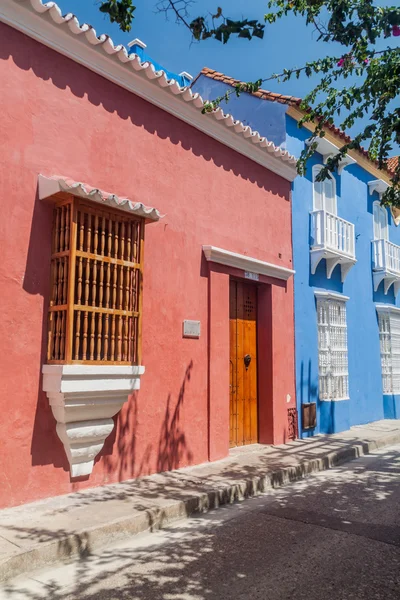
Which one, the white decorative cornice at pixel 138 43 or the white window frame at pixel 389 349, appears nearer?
the white decorative cornice at pixel 138 43

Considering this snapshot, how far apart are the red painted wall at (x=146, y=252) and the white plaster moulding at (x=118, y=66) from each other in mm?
104

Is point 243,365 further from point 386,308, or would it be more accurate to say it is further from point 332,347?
point 386,308

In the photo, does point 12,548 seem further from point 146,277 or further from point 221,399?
point 221,399

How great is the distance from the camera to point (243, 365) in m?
7.70

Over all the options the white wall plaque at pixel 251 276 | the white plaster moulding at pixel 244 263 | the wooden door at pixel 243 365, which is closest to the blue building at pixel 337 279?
the white plaster moulding at pixel 244 263

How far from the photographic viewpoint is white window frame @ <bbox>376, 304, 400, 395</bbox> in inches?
465

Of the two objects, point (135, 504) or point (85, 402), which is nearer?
point (135, 504)

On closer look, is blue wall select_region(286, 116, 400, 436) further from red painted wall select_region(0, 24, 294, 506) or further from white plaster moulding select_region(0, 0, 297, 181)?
white plaster moulding select_region(0, 0, 297, 181)

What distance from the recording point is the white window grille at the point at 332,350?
370 inches

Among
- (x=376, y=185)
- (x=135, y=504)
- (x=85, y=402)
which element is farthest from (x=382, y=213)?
(x=135, y=504)

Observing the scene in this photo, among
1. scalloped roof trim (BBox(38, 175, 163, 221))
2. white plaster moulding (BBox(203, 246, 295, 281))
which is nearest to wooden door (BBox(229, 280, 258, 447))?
white plaster moulding (BBox(203, 246, 295, 281))

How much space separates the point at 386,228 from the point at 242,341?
7030mm

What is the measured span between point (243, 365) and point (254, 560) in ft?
13.4

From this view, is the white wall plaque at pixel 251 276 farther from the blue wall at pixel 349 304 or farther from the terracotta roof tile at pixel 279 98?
the terracotta roof tile at pixel 279 98
